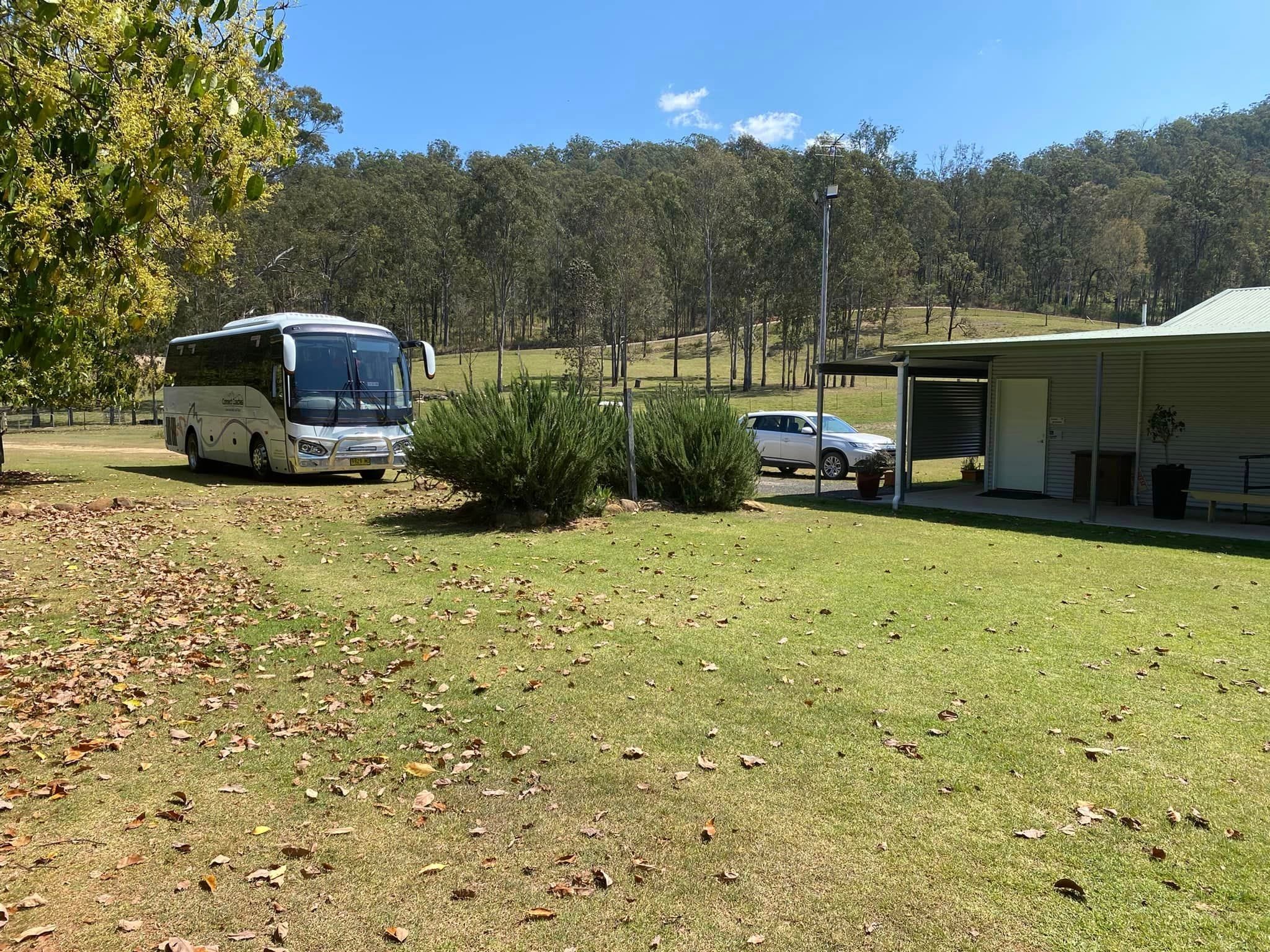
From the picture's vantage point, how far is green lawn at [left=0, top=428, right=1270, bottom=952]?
340cm

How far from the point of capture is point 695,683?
5.87 m

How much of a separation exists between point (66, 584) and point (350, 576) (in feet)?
8.56

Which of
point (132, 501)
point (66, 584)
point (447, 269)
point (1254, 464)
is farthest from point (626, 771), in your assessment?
point (447, 269)

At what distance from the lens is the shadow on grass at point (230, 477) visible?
60.5 ft

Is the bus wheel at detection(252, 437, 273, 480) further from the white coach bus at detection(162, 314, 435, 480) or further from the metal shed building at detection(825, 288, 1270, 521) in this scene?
the metal shed building at detection(825, 288, 1270, 521)

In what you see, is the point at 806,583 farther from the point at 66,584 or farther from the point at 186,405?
the point at 186,405

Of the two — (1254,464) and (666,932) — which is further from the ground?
(1254,464)

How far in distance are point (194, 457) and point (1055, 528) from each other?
18514 mm

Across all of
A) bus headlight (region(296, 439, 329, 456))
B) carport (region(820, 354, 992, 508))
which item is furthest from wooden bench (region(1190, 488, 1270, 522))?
bus headlight (region(296, 439, 329, 456))

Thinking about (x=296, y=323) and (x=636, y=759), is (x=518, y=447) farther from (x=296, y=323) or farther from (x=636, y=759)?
(x=296, y=323)

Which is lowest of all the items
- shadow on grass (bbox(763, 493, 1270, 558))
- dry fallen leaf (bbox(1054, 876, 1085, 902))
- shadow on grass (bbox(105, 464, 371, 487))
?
dry fallen leaf (bbox(1054, 876, 1085, 902))

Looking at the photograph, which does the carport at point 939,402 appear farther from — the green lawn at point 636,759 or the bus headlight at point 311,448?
the bus headlight at point 311,448

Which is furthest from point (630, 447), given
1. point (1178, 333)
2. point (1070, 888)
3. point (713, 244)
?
point (713, 244)

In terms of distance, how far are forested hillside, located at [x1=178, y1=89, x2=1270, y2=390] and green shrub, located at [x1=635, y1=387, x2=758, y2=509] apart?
1178 inches
